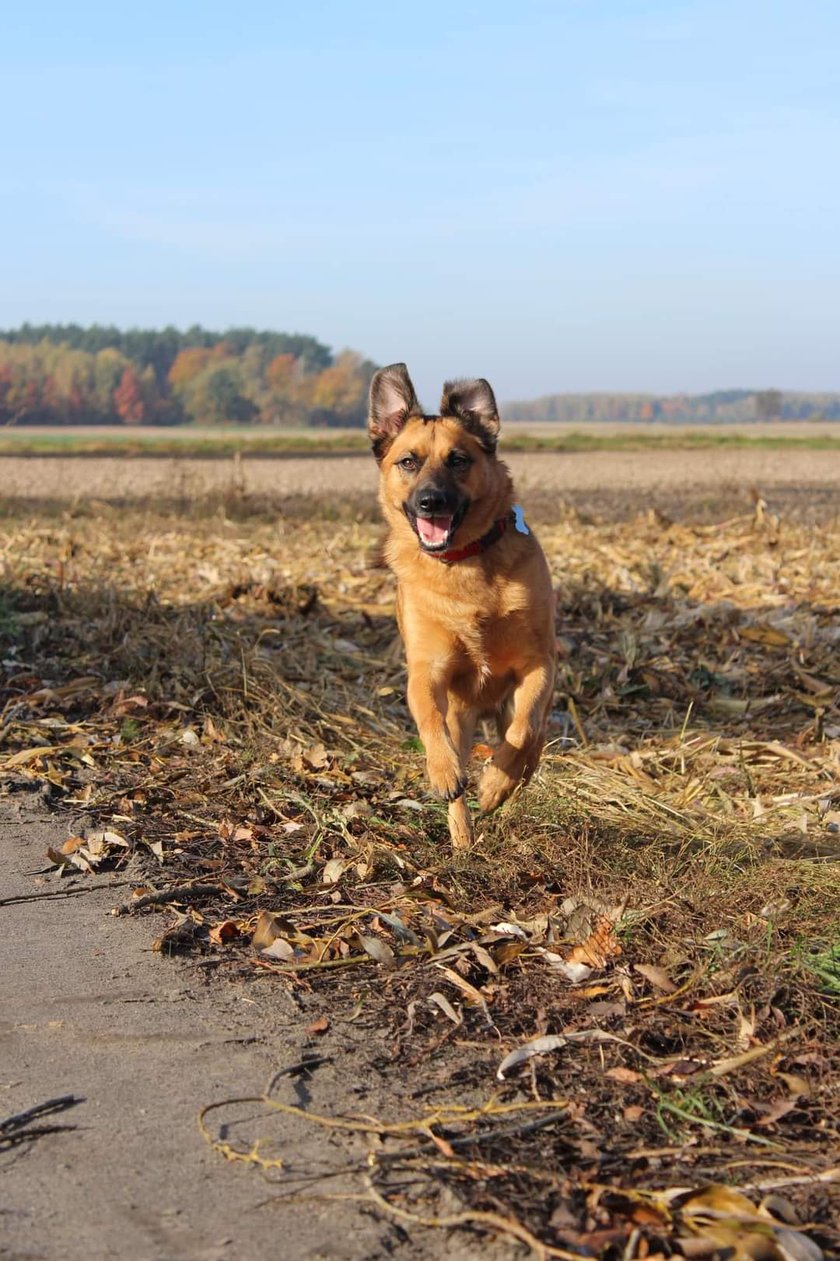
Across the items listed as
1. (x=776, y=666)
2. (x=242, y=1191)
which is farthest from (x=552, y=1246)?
(x=776, y=666)

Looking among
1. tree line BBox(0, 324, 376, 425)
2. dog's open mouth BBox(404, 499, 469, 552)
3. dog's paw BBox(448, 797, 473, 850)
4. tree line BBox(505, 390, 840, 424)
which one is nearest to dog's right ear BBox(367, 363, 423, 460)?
dog's open mouth BBox(404, 499, 469, 552)

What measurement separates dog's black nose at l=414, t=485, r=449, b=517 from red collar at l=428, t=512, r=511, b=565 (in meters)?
0.21

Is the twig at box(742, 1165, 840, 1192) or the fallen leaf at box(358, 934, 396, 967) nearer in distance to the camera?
the twig at box(742, 1165, 840, 1192)

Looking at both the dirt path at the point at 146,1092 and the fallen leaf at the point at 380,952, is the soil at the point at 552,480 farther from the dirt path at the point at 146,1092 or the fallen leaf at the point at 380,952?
the dirt path at the point at 146,1092

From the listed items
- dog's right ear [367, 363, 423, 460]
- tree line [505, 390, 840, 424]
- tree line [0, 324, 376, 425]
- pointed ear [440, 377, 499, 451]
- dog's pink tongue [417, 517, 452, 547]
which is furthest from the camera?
tree line [505, 390, 840, 424]

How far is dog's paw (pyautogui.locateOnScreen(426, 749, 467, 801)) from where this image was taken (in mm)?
5285

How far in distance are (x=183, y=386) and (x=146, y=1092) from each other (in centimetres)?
10301

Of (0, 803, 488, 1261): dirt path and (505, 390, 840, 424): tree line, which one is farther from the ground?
(505, 390, 840, 424): tree line

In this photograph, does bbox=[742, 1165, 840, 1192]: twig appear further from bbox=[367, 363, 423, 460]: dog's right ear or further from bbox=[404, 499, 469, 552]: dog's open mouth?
bbox=[367, 363, 423, 460]: dog's right ear

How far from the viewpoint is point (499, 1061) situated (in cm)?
347

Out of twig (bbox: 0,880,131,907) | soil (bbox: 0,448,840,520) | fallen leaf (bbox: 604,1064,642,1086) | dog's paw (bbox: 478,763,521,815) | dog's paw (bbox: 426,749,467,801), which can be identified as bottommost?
twig (bbox: 0,880,131,907)

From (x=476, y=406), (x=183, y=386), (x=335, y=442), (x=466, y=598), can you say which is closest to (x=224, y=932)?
(x=466, y=598)

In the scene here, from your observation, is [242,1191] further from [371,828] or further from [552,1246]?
[371,828]

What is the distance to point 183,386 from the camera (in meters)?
103
